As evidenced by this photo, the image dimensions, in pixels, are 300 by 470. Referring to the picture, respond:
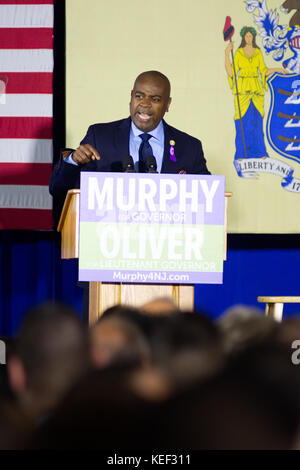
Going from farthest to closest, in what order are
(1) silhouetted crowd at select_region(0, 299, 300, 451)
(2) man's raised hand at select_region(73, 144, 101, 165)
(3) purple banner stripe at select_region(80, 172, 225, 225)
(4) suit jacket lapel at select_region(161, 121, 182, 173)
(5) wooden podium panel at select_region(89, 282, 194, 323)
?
1. (4) suit jacket lapel at select_region(161, 121, 182, 173)
2. (2) man's raised hand at select_region(73, 144, 101, 165)
3. (5) wooden podium panel at select_region(89, 282, 194, 323)
4. (3) purple banner stripe at select_region(80, 172, 225, 225)
5. (1) silhouetted crowd at select_region(0, 299, 300, 451)

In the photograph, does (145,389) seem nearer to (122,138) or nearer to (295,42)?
(122,138)

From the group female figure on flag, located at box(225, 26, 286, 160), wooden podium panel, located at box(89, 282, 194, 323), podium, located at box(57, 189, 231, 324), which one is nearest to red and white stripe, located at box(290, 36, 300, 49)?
female figure on flag, located at box(225, 26, 286, 160)

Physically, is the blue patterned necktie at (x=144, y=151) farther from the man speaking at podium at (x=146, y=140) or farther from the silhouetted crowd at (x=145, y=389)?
the silhouetted crowd at (x=145, y=389)

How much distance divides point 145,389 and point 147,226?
183 centimetres

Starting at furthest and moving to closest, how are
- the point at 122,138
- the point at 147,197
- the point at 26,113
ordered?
the point at 26,113 < the point at 122,138 < the point at 147,197

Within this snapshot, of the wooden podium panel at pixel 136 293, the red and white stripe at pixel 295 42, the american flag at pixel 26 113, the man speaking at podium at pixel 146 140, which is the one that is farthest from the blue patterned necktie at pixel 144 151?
the red and white stripe at pixel 295 42

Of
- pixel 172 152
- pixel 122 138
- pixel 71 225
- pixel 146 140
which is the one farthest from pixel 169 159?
pixel 71 225

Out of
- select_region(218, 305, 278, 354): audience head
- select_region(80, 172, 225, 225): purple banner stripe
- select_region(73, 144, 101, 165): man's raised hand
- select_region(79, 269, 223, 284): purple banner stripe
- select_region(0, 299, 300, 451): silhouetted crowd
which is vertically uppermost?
select_region(73, 144, 101, 165): man's raised hand

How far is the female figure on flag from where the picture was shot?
5074mm

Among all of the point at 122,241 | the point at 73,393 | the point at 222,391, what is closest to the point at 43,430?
the point at 73,393

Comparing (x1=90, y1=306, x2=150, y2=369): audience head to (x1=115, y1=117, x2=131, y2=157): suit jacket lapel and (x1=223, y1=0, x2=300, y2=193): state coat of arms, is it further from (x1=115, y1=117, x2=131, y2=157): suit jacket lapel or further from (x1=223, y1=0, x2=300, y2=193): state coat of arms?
(x1=223, y1=0, x2=300, y2=193): state coat of arms

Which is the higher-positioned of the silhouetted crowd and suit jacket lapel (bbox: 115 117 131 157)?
suit jacket lapel (bbox: 115 117 131 157)

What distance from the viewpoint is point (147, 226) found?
2385mm

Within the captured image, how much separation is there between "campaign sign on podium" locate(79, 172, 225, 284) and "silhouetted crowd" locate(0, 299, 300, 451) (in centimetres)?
177
